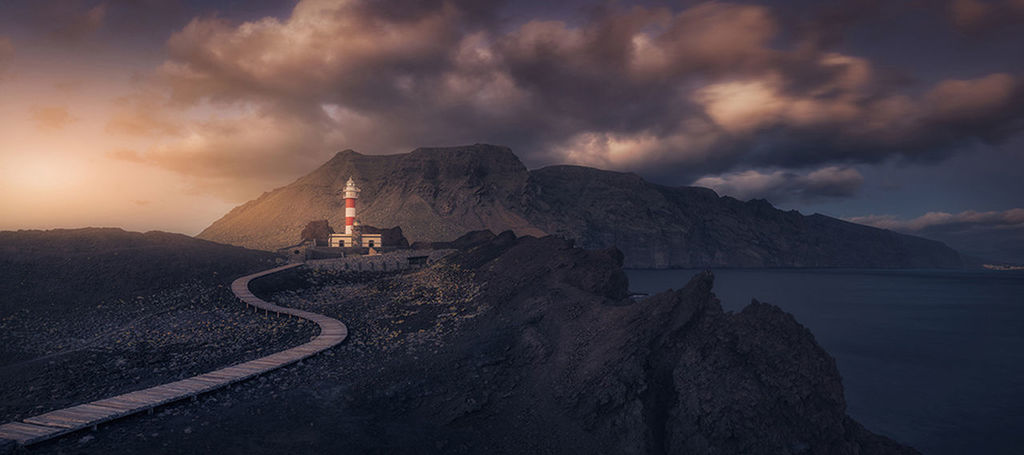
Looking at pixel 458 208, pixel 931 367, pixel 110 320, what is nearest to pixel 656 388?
pixel 110 320

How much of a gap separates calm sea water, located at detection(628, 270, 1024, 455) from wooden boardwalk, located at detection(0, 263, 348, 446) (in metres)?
28.6

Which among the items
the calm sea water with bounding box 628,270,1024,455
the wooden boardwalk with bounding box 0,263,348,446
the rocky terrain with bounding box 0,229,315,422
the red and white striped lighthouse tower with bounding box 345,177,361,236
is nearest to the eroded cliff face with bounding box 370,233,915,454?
the wooden boardwalk with bounding box 0,263,348,446

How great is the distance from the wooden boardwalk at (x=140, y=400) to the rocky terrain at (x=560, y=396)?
11.9 inches

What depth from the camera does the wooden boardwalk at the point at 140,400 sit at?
10.4 metres

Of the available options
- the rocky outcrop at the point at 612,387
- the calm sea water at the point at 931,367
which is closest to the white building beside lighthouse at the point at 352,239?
the rocky outcrop at the point at 612,387

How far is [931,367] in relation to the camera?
119ft

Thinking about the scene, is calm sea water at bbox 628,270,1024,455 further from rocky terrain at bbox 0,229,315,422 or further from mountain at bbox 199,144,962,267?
mountain at bbox 199,144,962,267

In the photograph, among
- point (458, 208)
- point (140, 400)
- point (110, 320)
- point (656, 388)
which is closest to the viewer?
point (140, 400)

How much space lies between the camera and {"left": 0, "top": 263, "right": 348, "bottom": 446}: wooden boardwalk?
10.4 meters

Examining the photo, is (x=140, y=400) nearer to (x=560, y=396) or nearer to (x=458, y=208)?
(x=560, y=396)

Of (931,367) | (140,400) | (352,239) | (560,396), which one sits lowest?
(931,367)

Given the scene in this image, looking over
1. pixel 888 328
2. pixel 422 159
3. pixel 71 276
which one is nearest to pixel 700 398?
pixel 71 276

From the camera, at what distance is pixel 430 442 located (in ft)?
45.0

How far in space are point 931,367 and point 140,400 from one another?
51.3 meters
